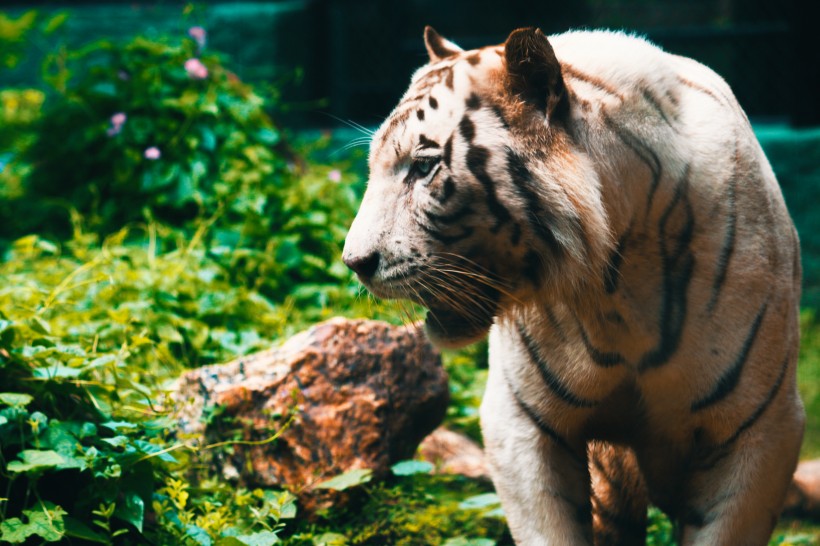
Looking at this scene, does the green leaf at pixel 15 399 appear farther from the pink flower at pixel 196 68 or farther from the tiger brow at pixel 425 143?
the pink flower at pixel 196 68

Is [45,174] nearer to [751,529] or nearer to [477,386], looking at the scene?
[477,386]

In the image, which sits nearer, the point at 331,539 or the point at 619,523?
the point at 331,539

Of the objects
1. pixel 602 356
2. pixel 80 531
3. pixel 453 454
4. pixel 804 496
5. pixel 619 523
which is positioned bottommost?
pixel 804 496

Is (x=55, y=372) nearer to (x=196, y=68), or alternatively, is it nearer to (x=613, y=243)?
(x=613, y=243)

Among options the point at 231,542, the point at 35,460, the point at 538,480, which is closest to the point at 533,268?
the point at 538,480

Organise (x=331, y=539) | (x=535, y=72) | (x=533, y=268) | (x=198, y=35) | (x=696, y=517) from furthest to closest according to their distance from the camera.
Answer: (x=198, y=35), (x=331, y=539), (x=696, y=517), (x=533, y=268), (x=535, y=72)

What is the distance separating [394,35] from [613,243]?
5.08 metres

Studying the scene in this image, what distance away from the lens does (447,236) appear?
2.39 metres

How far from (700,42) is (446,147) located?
524 cm

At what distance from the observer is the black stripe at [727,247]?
2350 mm

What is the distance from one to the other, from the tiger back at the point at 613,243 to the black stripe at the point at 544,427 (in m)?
0.05

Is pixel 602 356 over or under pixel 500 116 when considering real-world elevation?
under

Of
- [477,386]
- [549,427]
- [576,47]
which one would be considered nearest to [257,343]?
[477,386]

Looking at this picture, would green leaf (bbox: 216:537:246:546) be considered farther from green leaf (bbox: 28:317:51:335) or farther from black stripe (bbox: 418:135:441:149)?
black stripe (bbox: 418:135:441:149)
